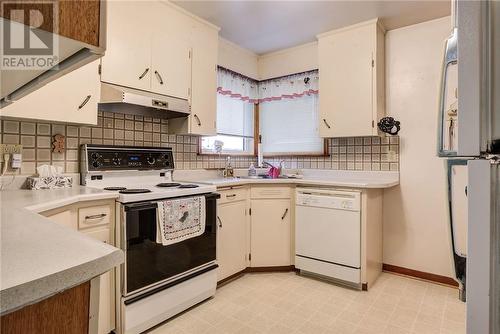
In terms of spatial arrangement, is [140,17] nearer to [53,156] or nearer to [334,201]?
[53,156]

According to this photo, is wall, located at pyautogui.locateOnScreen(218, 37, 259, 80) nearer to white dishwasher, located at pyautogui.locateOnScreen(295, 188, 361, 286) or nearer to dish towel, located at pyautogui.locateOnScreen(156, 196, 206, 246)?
white dishwasher, located at pyautogui.locateOnScreen(295, 188, 361, 286)

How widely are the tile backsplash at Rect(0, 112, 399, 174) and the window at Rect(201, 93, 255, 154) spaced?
0.42 ft

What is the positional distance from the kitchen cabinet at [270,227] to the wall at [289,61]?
1.49m

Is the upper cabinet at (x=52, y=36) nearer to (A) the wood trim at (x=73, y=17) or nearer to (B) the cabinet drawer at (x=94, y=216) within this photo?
(A) the wood trim at (x=73, y=17)

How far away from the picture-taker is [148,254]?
179 cm

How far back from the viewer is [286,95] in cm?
346

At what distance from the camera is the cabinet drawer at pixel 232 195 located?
2.46 meters

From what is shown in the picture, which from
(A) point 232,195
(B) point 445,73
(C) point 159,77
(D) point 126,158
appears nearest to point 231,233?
(A) point 232,195

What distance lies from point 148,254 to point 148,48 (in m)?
1.48

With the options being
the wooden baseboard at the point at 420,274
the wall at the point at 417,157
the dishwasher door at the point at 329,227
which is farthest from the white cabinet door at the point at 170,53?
the wooden baseboard at the point at 420,274

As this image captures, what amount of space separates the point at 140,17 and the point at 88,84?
66 cm

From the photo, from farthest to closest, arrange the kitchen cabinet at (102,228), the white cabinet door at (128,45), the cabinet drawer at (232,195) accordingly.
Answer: the cabinet drawer at (232,195)
the white cabinet door at (128,45)
the kitchen cabinet at (102,228)

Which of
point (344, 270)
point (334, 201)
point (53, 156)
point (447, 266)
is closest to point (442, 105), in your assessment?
point (334, 201)

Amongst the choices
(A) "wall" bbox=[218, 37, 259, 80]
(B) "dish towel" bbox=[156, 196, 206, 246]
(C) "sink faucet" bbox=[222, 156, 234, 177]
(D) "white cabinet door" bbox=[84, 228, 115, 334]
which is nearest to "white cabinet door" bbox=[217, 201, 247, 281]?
(B) "dish towel" bbox=[156, 196, 206, 246]
